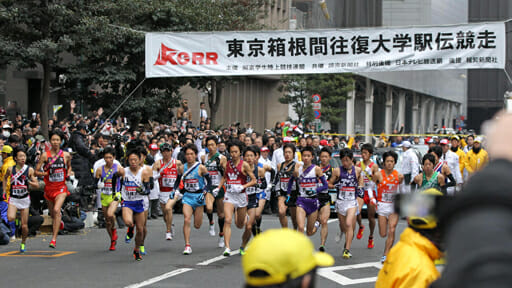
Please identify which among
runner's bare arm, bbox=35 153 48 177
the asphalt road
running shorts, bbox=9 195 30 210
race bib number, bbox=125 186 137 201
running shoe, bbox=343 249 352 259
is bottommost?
the asphalt road

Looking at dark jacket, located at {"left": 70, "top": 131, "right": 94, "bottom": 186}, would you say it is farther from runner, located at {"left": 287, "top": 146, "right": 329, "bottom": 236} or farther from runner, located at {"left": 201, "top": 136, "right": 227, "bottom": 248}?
runner, located at {"left": 287, "top": 146, "right": 329, "bottom": 236}

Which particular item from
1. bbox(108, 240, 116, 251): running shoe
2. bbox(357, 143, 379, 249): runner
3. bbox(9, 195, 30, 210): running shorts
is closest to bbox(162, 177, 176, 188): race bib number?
bbox(108, 240, 116, 251): running shoe

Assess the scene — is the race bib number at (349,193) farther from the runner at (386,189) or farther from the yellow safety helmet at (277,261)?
the yellow safety helmet at (277,261)

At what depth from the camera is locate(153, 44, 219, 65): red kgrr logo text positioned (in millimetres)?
17297

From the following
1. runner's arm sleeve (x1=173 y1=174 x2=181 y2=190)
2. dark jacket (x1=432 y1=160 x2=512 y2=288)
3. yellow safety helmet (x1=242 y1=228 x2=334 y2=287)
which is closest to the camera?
dark jacket (x1=432 y1=160 x2=512 y2=288)

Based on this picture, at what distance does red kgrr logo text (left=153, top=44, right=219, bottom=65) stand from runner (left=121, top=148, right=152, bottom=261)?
207 inches

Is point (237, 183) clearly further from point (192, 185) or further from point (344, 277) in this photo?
point (344, 277)

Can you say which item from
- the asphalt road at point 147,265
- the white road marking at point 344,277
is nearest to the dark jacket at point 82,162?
the asphalt road at point 147,265

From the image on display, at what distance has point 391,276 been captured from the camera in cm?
373

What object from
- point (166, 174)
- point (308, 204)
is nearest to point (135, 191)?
point (166, 174)

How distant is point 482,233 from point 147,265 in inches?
408

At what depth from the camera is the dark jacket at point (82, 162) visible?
17.1 meters

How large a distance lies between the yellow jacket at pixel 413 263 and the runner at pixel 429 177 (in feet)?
30.2

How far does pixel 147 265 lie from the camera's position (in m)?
11.3
